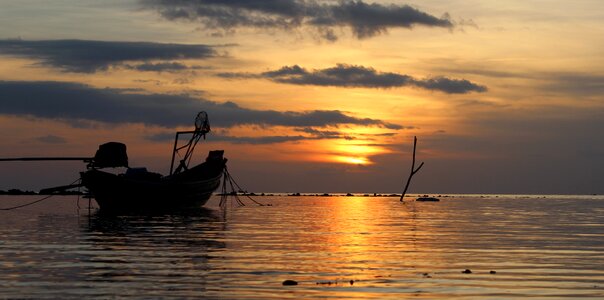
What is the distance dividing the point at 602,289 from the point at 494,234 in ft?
92.1

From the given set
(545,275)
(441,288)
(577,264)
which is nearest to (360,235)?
(577,264)

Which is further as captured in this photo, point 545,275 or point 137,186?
point 137,186

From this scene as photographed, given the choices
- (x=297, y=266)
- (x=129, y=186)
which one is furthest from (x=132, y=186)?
(x=297, y=266)

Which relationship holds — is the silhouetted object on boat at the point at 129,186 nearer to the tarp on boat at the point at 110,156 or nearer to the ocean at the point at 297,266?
the tarp on boat at the point at 110,156

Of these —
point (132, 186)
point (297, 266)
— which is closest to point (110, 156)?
point (132, 186)

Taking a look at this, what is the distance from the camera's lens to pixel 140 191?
91.8 meters

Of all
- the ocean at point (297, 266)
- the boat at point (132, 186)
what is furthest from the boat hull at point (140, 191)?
the ocean at point (297, 266)

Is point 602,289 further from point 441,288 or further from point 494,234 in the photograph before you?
point 494,234

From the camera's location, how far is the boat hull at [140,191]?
9012 centimetres

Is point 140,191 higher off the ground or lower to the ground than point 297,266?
lower

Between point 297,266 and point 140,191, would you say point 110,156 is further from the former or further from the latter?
point 297,266

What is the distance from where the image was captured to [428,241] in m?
44.9

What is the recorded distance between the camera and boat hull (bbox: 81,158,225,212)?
296 ft

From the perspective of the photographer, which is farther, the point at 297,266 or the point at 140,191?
the point at 140,191
